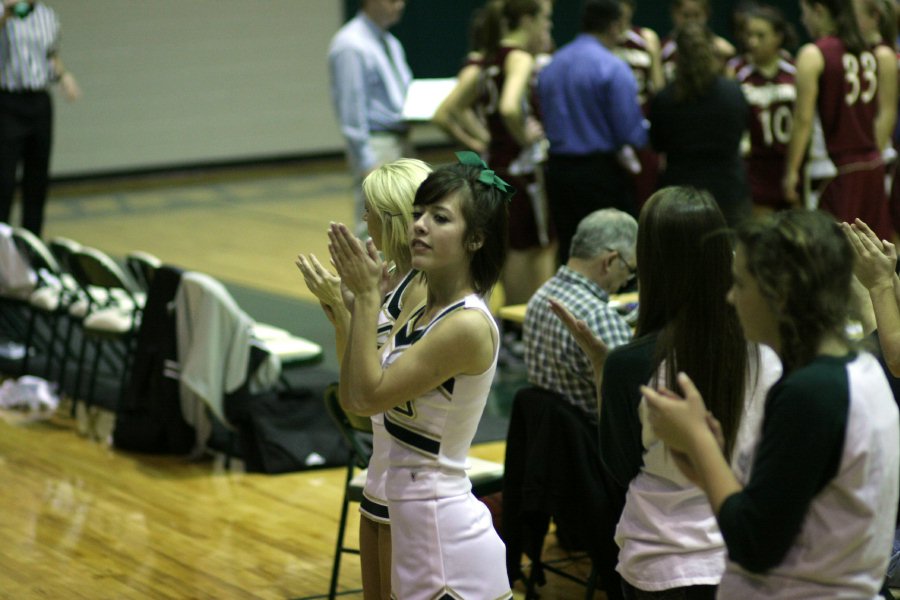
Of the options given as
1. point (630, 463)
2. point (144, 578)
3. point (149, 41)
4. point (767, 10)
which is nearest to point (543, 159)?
point (767, 10)

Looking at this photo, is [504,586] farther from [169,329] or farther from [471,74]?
[471,74]

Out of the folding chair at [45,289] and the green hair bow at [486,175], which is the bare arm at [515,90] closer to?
the folding chair at [45,289]

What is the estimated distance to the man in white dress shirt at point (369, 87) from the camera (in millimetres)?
6996

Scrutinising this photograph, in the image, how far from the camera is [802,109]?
6.79 m

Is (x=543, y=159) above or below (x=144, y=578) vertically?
above

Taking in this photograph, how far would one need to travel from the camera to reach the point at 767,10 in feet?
24.5

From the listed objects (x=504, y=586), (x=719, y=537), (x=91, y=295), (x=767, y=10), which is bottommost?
(x=91, y=295)

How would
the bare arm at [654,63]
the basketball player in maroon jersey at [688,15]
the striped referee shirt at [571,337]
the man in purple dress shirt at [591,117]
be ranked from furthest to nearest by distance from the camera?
the basketball player in maroon jersey at [688,15] < the bare arm at [654,63] < the man in purple dress shirt at [591,117] < the striped referee shirt at [571,337]

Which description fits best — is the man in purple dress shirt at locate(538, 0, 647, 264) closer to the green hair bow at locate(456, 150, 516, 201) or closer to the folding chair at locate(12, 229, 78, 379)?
the folding chair at locate(12, 229, 78, 379)

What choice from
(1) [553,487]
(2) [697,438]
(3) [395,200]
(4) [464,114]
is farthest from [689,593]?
(4) [464,114]

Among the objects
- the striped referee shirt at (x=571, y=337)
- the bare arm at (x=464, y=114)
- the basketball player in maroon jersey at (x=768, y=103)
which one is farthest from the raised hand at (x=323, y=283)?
the basketball player in maroon jersey at (x=768, y=103)

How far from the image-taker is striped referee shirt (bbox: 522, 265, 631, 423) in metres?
3.84

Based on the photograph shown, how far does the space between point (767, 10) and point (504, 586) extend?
18.1 ft

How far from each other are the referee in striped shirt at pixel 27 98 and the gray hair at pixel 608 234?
5461 mm
